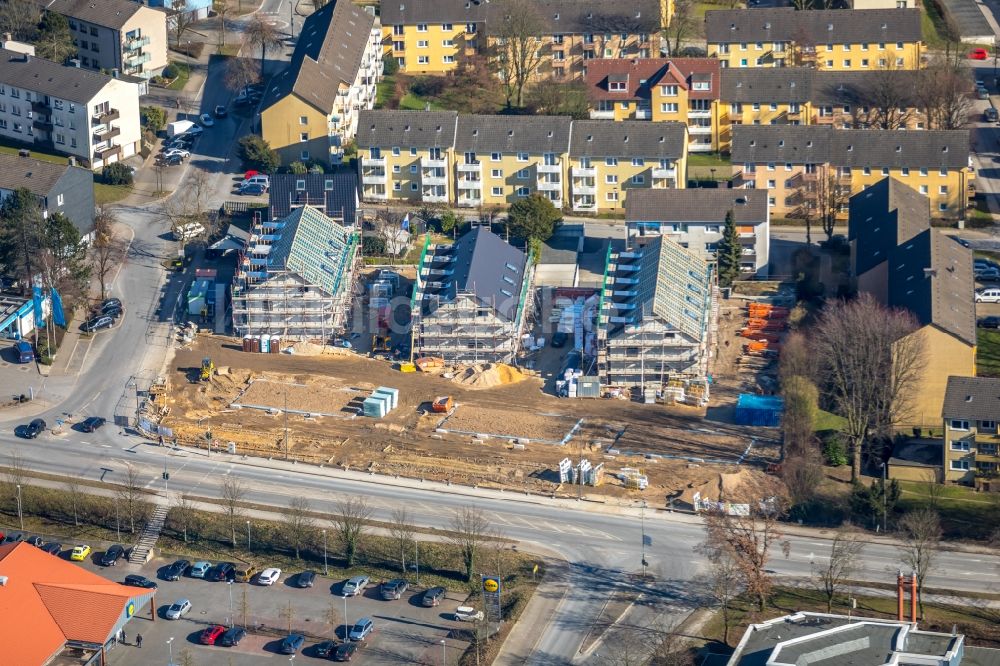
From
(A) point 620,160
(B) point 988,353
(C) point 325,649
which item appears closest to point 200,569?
(C) point 325,649

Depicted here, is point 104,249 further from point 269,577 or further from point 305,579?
point 305,579

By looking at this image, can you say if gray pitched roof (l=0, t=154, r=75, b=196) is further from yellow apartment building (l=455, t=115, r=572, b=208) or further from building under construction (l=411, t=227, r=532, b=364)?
yellow apartment building (l=455, t=115, r=572, b=208)

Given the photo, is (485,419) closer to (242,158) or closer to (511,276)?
(511,276)

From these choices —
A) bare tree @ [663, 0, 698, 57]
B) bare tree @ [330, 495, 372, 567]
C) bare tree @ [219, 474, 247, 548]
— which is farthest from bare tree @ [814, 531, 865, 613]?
bare tree @ [663, 0, 698, 57]

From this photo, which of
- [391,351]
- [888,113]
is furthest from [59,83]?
[888,113]

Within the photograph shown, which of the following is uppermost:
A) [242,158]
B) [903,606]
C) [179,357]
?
[242,158]

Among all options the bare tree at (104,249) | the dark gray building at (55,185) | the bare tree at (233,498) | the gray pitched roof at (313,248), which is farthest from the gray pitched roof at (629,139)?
the bare tree at (233,498)
